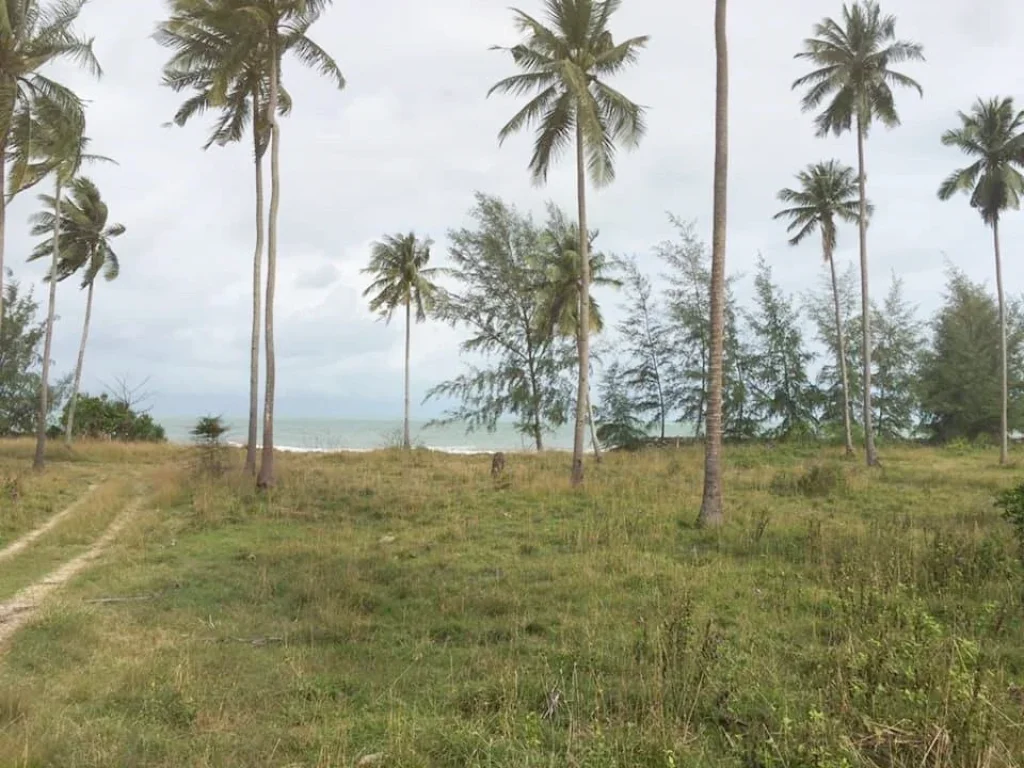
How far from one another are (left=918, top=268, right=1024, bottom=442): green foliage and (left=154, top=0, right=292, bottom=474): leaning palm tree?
37951 millimetres

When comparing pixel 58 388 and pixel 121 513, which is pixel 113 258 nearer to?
pixel 58 388

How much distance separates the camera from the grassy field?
143 inches

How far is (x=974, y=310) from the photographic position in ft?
128

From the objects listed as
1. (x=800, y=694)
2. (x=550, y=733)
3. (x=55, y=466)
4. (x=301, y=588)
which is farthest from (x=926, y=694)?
(x=55, y=466)

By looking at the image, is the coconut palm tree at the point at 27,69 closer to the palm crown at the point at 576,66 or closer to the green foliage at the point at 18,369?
the palm crown at the point at 576,66

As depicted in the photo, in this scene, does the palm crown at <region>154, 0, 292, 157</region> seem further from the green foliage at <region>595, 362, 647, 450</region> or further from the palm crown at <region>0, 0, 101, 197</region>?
the green foliage at <region>595, 362, 647, 450</region>

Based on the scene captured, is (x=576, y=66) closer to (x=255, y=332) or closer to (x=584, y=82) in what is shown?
(x=584, y=82)

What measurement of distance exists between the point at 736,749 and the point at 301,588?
18.0 feet

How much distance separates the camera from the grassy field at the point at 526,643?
11.9ft

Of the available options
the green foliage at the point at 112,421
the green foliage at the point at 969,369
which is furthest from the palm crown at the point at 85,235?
the green foliage at the point at 969,369

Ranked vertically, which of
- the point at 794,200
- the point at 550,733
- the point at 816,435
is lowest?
the point at 550,733

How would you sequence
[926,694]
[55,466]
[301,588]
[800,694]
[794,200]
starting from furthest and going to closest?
1. [794,200]
2. [55,466]
3. [301,588]
4. [800,694]
5. [926,694]

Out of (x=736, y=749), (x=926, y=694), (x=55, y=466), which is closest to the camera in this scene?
(x=736, y=749)

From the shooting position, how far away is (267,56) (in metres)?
16.6
